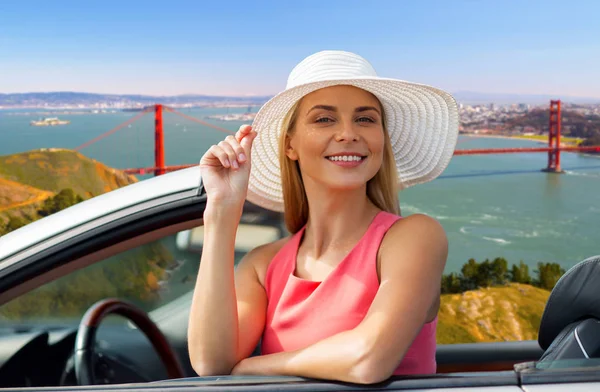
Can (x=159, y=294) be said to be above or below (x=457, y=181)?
above

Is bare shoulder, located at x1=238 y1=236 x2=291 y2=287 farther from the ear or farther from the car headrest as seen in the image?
the car headrest

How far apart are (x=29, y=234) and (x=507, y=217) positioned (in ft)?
47.7

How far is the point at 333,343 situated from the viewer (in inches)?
36.8

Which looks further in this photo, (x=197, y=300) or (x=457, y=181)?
(x=457, y=181)

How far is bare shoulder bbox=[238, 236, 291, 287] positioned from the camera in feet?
4.05

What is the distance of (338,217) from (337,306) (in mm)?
189

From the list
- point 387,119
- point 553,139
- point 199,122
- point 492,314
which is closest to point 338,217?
point 387,119

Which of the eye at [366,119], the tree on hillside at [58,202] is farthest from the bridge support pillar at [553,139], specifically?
the eye at [366,119]

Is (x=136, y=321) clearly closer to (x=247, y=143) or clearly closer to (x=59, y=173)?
(x=247, y=143)

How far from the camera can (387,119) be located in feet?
4.33

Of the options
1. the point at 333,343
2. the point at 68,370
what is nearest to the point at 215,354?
the point at 333,343

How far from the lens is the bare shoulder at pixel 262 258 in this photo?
124cm

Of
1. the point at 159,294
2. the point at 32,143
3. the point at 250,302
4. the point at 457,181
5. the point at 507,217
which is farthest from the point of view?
the point at 32,143

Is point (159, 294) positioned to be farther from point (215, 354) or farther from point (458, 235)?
point (458, 235)
